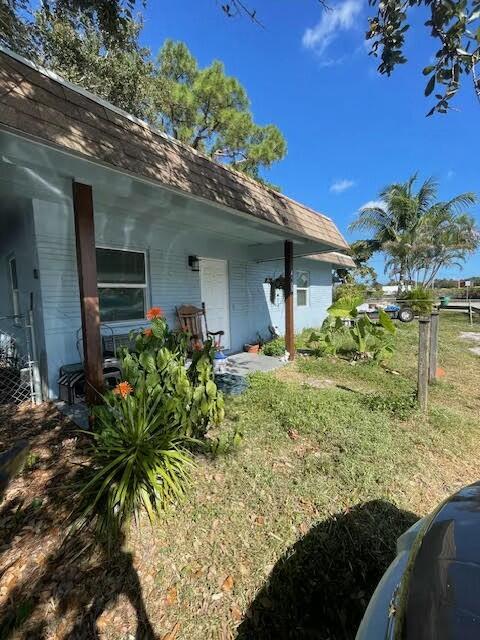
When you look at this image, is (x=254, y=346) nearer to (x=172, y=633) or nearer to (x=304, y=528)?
(x=304, y=528)

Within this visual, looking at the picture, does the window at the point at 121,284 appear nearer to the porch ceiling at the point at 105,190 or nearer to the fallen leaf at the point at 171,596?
the porch ceiling at the point at 105,190

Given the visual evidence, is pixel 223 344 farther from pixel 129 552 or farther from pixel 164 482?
pixel 129 552

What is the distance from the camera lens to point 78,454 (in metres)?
3.01

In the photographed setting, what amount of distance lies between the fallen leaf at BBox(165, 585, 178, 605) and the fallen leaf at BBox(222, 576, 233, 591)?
275 mm

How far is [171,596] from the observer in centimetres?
177

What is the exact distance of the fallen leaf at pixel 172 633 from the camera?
157cm

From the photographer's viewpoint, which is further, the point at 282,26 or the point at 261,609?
the point at 282,26

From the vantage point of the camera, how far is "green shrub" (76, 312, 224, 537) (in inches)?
88.2

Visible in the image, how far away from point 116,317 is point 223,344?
2781 millimetres

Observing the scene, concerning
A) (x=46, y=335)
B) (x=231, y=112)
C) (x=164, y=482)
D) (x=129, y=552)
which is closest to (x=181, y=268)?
(x=46, y=335)

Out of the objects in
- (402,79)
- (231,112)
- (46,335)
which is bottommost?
(46,335)

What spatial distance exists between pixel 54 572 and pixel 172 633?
838 millimetres

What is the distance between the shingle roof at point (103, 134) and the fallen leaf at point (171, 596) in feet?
10.2

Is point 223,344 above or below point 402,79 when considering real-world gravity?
below
